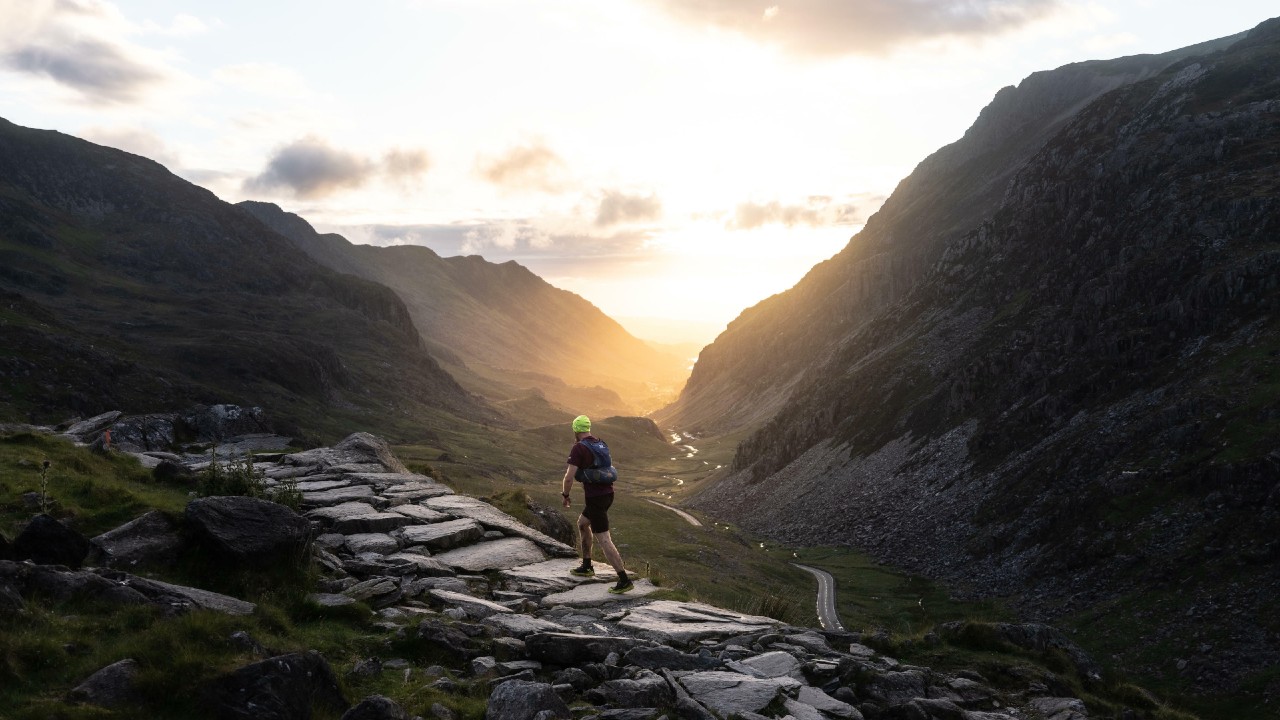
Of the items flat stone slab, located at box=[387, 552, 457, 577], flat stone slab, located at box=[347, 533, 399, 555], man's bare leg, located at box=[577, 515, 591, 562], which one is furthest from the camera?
man's bare leg, located at box=[577, 515, 591, 562]

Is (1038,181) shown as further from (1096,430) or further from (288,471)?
(288,471)

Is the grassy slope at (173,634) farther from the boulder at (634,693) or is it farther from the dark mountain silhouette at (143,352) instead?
the dark mountain silhouette at (143,352)

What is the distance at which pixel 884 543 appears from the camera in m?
91.8

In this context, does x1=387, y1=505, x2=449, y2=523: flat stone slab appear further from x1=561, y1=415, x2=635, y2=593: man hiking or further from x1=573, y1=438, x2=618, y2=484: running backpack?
x1=573, y1=438, x2=618, y2=484: running backpack

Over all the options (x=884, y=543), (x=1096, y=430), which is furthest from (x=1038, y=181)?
(x=884, y=543)

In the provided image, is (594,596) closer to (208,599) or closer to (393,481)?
(208,599)

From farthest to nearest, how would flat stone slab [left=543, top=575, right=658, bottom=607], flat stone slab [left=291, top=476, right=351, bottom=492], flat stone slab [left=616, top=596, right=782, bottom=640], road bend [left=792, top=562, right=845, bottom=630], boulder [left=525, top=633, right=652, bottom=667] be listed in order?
road bend [left=792, top=562, right=845, bottom=630] → flat stone slab [left=291, top=476, right=351, bottom=492] → flat stone slab [left=543, top=575, right=658, bottom=607] → flat stone slab [left=616, top=596, right=782, bottom=640] → boulder [left=525, top=633, right=652, bottom=667]

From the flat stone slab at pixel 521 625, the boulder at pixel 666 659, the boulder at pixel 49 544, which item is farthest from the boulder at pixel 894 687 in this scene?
the boulder at pixel 49 544

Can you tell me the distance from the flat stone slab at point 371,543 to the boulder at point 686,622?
7.20 metres

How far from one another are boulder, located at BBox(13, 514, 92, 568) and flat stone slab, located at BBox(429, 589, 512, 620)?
6710 millimetres

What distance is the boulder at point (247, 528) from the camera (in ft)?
52.1

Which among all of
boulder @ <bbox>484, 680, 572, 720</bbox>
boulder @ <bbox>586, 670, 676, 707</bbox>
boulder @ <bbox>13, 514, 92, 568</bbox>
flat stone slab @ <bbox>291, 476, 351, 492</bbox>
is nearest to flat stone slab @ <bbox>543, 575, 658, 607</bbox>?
boulder @ <bbox>586, 670, 676, 707</bbox>

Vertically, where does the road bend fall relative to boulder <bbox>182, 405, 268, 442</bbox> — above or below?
below

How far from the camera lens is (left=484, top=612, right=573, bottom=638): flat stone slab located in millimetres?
15633
